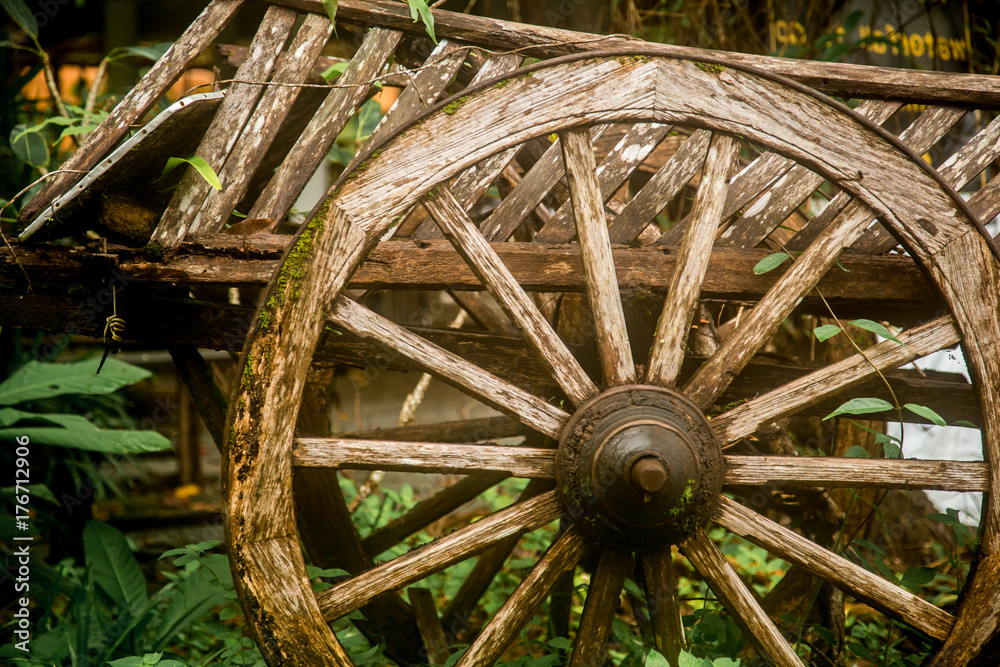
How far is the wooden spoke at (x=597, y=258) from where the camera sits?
121 centimetres

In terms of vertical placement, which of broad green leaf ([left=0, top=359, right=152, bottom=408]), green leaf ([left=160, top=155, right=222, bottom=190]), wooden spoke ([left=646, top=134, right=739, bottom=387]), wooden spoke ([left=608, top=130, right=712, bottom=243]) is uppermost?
broad green leaf ([left=0, top=359, right=152, bottom=408])

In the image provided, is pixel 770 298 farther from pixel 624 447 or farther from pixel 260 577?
pixel 260 577

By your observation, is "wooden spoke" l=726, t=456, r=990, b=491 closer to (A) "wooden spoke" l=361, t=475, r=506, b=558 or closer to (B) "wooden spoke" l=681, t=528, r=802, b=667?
(B) "wooden spoke" l=681, t=528, r=802, b=667

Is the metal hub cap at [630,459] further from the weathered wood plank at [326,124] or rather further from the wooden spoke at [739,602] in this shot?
the weathered wood plank at [326,124]

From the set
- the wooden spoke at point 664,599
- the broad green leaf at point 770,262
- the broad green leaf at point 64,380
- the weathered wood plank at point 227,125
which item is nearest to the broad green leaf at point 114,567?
the broad green leaf at point 64,380

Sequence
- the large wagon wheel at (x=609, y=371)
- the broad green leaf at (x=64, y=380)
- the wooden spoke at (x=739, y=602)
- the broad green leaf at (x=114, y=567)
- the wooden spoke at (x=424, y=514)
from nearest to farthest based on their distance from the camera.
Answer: the large wagon wheel at (x=609, y=371), the wooden spoke at (x=739, y=602), the wooden spoke at (x=424, y=514), the broad green leaf at (x=114, y=567), the broad green leaf at (x=64, y=380)

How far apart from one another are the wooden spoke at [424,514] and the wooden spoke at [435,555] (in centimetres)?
78

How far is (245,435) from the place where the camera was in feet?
3.69

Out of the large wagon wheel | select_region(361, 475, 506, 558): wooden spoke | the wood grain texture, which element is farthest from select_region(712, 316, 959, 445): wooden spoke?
Answer: the wood grain texture

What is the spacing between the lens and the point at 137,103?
4.42 feet

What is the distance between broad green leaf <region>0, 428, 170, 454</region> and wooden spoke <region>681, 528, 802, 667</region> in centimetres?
189

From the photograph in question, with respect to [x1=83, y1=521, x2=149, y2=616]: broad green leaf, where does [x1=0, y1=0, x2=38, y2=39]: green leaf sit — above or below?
above

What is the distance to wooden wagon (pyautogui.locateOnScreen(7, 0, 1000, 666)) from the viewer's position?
3.80ft

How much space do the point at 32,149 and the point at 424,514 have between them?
2.32 m
